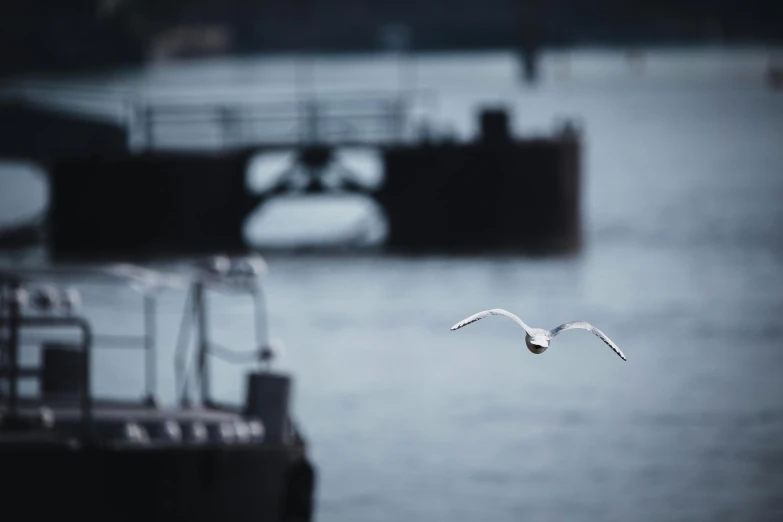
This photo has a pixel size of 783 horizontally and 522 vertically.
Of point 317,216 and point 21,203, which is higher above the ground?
point 317,216

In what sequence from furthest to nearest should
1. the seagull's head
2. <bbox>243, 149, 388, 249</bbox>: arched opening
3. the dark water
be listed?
<bbox>243, 149, 388, 249</bbox>: arched opening, the dark water, the seagull's head

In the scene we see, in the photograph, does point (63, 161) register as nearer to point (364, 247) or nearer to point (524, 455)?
point (364, 247)

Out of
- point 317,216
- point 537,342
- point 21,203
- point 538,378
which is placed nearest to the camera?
point 537,342

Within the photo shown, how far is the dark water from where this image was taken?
3916 centimetres

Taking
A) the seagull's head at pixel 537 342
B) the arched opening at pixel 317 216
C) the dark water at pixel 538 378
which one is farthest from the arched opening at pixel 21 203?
the seagull's head at pixel 537 342

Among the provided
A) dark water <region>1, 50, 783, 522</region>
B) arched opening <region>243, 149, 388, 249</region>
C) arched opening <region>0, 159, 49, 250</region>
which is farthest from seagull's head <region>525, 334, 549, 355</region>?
arched opening <region>0, 159, 49, 250</region>

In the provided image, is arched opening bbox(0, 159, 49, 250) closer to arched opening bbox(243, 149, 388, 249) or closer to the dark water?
the dark water

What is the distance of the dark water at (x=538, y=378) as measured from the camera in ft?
128

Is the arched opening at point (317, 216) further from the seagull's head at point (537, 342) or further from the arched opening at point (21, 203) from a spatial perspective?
the seagull's head at point (537, 342)

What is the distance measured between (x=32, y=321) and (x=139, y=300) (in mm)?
45632

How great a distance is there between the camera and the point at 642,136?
199 m

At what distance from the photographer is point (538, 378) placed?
52.3 m

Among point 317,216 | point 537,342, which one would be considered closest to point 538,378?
point 537,342

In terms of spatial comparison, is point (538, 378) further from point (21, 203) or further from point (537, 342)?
point (21, 203)
